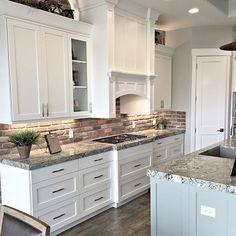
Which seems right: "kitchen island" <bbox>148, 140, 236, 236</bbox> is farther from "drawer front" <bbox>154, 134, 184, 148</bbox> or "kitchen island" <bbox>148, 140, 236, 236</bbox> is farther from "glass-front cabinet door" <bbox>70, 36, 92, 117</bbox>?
"drawer front" <bbox>154, 134, 184, 148</bbox>

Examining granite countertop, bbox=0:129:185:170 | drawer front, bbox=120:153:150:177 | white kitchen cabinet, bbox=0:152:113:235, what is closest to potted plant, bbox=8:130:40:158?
granite countertop, bbox=0:129:185:170

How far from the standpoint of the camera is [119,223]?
3188 millimetres

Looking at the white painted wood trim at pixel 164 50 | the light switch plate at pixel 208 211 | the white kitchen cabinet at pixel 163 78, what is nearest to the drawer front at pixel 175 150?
the white kitchen cabinet at pixel 163 78

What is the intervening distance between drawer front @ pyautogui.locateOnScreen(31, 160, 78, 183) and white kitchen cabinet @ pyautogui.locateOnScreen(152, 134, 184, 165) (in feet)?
5.51

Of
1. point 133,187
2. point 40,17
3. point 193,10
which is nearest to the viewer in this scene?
point 40,17

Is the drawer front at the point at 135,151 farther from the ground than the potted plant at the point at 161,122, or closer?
closer

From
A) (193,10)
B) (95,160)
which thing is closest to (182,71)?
(193,10)

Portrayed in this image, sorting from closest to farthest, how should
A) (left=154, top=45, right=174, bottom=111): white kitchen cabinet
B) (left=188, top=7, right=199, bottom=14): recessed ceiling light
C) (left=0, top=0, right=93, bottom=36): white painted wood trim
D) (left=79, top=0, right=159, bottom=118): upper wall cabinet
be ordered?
1. (left=0, top=0, right=93, bottom=36): white painted wood trim
2. (left=79, top=0, right=159, bottom=118): upper wall cabinet
3. (left=188, top=7, right=199, bottom=14): recessed ceiling light
4. (left=154, top=45, right=174, bottom=111): white kitchen cabinet

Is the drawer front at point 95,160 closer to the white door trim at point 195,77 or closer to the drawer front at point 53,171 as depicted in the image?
the drawer front at point 53,171

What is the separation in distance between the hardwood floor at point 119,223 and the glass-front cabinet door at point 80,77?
1.36 m

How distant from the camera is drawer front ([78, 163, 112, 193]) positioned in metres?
3.08

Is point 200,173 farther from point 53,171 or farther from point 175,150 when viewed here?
point 175,150

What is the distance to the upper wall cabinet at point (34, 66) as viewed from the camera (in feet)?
8.68

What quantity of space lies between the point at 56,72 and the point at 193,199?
6.81ft
